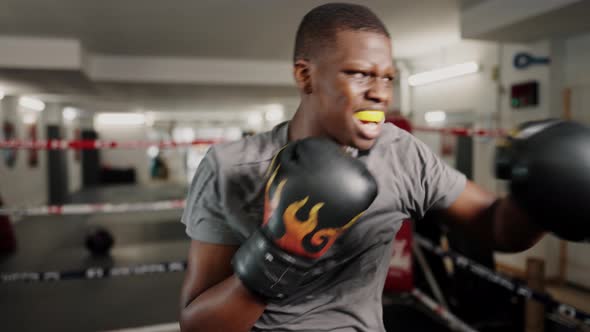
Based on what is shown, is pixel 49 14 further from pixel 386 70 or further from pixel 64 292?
pixel 386 70

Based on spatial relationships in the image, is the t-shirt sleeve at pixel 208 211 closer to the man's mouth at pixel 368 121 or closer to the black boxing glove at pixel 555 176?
the man's mouth at pixel 368 121

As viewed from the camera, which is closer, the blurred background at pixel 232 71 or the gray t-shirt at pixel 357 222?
the gray t-shirt at pixel 357 222

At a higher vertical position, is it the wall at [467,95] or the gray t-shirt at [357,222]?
the wall at [467,95]

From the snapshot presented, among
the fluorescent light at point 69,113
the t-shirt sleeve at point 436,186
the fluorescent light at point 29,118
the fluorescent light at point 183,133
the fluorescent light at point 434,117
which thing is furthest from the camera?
the fluorescent light at point 183,133

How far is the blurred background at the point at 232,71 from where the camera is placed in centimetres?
359

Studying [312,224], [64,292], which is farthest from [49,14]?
[312,224]

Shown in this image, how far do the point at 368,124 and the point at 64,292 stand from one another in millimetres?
3375

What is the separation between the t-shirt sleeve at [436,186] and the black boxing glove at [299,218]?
0.83 feet

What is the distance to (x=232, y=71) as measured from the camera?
6.38 metres

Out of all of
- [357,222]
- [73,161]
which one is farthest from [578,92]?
[73,161]

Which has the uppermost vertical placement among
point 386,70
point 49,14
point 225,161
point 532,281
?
point 49,14

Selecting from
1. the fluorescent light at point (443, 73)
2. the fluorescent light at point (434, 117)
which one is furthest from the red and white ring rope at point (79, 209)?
the fluorescent light at point (434, 117)

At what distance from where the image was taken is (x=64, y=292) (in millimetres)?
3275

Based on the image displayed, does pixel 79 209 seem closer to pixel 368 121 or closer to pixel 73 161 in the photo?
pixel 368 121
